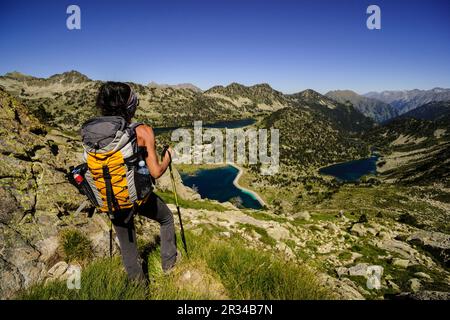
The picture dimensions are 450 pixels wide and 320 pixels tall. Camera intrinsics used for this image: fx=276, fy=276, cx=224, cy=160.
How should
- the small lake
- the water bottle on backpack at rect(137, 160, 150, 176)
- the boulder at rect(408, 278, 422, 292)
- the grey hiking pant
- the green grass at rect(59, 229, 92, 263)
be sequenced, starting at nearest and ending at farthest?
the water bottle on backpack at rect(137, 160, 150, 176), the grey hiking pant, the green grass at rect(59, 229, 92, 263), the boulder at rect(408, 278, 422, 292), the small lake

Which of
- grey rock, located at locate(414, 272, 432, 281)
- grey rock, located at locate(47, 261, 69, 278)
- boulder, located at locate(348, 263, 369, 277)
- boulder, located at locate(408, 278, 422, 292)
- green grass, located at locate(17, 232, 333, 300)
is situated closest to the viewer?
green grass, located at locate(17, 232, 333, 300)

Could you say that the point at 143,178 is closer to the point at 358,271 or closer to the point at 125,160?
the point at 125,160

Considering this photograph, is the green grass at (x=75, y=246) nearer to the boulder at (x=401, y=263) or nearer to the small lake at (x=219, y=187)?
the boulder at (x=401, y=263)

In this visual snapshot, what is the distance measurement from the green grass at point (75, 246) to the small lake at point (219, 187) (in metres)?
125

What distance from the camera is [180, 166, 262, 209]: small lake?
14412cm

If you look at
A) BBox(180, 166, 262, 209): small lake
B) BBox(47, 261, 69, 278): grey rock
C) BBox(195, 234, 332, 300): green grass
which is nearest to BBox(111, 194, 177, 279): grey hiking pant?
BBox(195, 234, 332, 300): green grass

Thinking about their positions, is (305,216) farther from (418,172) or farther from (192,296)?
(418,172)

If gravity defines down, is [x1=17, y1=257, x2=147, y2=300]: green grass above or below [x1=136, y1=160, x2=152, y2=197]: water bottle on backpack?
below

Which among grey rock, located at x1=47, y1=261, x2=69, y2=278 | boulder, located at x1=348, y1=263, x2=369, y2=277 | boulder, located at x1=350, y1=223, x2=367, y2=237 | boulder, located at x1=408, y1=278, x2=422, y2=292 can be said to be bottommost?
boulder, located at x1=350, y1=223, x2=367, y2=237

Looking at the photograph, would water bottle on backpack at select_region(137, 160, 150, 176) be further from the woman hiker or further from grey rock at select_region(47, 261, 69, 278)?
grey rock at select_region(47, 261, 69, 278)

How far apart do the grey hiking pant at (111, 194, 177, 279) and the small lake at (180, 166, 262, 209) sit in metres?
126

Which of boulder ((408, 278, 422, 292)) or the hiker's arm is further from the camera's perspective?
boulder ((408, 278, 422, 292))
